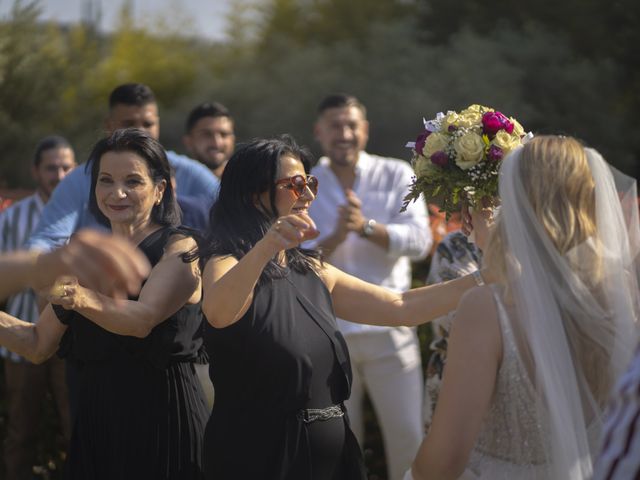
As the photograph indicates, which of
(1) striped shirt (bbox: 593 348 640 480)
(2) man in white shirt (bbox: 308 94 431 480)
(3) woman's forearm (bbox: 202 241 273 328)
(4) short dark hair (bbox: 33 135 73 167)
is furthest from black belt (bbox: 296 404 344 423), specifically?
(4) short dark hair (bbox: 33 135 73 167)

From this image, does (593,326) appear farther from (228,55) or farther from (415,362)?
(228,55)

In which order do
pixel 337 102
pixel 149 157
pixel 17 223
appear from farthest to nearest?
pixel 337 102
pixel 17 223
pixel 149 157

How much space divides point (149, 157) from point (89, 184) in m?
1.27

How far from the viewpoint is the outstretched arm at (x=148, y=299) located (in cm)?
351

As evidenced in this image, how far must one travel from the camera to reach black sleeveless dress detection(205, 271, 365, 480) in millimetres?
3445

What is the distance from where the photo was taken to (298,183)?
11.8ft

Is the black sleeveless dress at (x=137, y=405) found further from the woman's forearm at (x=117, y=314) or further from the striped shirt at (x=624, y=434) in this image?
the striped shirt at (x=624, y=434)

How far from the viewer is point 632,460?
1.94 meters

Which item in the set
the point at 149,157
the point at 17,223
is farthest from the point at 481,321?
the point at 17,223

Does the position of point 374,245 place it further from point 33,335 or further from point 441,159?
point 33,335

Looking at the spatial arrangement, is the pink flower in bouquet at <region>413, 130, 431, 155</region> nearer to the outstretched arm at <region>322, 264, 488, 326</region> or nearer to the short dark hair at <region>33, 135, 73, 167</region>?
the outstretched arm at <region>322, 264, 488, 326</region>

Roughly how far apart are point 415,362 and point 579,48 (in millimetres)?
18409

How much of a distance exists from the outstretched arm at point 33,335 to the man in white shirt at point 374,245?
2.13 meters

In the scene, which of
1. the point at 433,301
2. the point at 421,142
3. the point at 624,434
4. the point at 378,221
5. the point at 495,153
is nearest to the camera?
the point at 624,434
